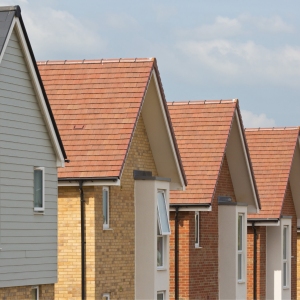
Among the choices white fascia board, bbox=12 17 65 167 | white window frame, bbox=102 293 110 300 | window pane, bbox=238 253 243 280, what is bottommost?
white window frame, bbox=102 293 110 300

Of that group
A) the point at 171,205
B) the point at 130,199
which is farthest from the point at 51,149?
the point at 171,205

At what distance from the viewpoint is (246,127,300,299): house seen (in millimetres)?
39031

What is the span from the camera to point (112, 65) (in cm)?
2825

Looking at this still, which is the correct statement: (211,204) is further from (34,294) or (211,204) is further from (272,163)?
(34,294)

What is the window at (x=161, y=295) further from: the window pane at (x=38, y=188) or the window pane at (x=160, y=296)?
the window pane at (x=38, y=188)

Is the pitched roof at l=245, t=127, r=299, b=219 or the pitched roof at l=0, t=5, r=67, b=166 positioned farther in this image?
the pitched roof at l=245, t=127, r=299, b=219

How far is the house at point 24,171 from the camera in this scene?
2205cm

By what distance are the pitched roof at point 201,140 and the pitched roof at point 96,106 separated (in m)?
Answer: 4.85

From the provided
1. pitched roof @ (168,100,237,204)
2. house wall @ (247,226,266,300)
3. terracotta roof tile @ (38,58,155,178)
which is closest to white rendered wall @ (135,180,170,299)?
terracotta roof tile @ (38,58,155,178)

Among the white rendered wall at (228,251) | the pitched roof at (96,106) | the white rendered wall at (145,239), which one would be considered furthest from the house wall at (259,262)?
the pitched roof at (96,106)

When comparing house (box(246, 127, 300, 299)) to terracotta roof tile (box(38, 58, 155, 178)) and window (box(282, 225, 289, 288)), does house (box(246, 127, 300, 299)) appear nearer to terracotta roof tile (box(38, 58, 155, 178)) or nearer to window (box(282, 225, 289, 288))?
window (box(282, 225, 289, 288))

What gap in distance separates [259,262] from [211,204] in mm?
8962

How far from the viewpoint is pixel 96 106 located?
27.2 m

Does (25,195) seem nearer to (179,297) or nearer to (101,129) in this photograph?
(101,129)
